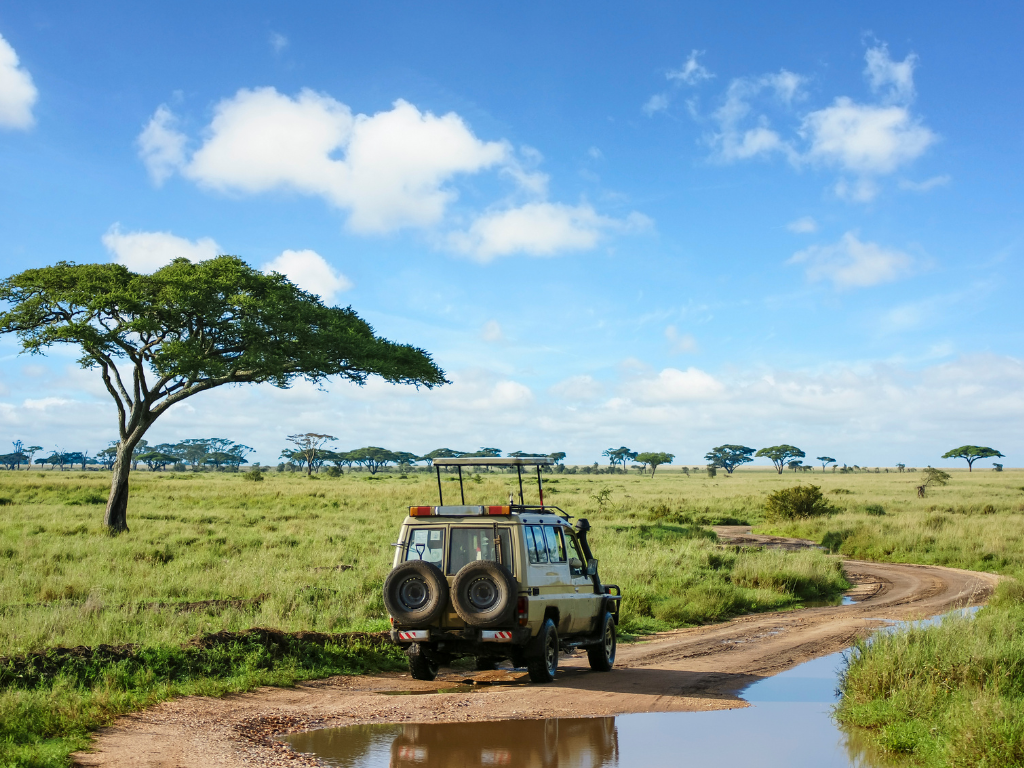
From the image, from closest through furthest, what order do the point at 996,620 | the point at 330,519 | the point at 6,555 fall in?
the point at 996,620
the point at 6,555
the point at 330,519

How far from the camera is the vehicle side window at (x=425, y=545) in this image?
10.5 meters

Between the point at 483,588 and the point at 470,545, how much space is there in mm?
659

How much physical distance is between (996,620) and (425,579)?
927 centimetres

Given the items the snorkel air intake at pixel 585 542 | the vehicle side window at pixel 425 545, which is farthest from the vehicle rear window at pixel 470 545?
the snorkel air intake at pixel 585 542

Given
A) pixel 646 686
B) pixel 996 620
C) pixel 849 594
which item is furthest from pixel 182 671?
pixel 849 594

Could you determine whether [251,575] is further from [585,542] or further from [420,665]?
[585,542]

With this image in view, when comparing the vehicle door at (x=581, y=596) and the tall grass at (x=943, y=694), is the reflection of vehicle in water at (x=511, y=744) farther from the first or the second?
the tall grass at (x=943, y=694)

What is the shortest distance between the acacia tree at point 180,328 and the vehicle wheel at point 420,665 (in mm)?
18753

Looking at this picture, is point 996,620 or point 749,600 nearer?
point 996,620

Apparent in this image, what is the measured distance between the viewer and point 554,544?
11.1m

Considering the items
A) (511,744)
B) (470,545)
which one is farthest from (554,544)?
(511,744)

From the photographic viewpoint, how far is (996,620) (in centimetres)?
1328

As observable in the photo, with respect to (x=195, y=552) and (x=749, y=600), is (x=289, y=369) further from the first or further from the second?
(x=749, y=600)

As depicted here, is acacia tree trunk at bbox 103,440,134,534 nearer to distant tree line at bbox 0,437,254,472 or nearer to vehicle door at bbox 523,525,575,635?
vehicle door at bbox 523,525,575,635
